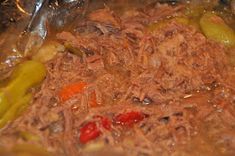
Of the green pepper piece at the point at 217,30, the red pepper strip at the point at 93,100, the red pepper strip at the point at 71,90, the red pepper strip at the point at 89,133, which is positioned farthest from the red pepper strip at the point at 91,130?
the green pepper piece at the point at 217,30

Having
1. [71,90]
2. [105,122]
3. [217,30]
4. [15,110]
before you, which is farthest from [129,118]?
[217,30]

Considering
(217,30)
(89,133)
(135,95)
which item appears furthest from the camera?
(217,30)

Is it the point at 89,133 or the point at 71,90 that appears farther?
the point at 71,90

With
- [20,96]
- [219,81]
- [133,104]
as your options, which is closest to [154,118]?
[133,104]

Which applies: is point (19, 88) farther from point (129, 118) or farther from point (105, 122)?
point (129, 118)

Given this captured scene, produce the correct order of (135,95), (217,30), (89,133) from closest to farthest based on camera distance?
(89,133) < (135,95) < (217,30)

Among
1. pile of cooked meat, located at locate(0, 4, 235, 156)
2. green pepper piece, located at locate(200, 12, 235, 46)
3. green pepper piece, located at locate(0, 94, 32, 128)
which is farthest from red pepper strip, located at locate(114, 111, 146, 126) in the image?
green pepper piece, located at locate(200, 12, 235, 46)
